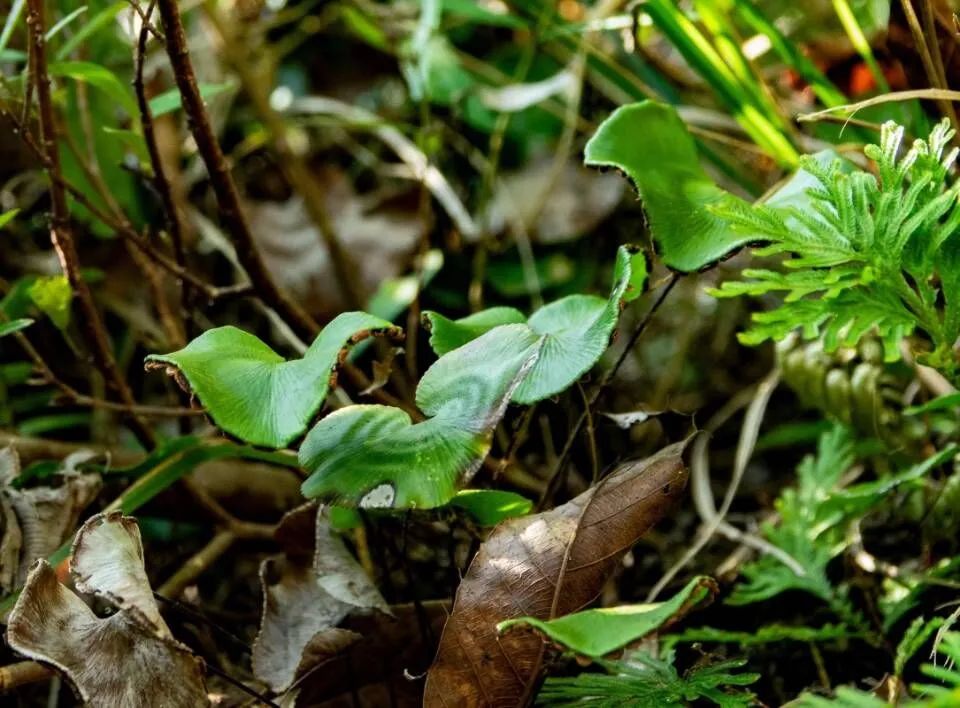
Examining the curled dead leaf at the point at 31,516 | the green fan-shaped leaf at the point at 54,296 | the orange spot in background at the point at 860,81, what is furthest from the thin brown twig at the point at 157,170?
the orange spot in background at the point at 860,81

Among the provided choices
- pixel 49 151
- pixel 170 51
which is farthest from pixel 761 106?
pixel 49 151

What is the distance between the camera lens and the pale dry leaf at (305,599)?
67 cm

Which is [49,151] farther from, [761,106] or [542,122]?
[542,122]

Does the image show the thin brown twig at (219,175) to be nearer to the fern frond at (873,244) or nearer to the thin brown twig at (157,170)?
the thin brown twig at (157,170)

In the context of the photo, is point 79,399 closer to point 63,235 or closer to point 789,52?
point 63,235

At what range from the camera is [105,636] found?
0.59 m

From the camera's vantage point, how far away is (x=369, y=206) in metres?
1.60

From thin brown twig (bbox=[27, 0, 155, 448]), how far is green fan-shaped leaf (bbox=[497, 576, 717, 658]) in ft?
1.76

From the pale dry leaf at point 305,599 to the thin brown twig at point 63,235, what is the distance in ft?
0.74

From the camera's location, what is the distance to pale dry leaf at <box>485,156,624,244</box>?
1.50 m

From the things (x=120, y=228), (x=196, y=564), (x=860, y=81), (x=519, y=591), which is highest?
(x=120, y=228)

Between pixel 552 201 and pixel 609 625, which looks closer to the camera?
pixel 609 625

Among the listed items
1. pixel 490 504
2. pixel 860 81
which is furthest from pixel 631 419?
pixel 860 81

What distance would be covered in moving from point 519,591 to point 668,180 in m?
0.32
